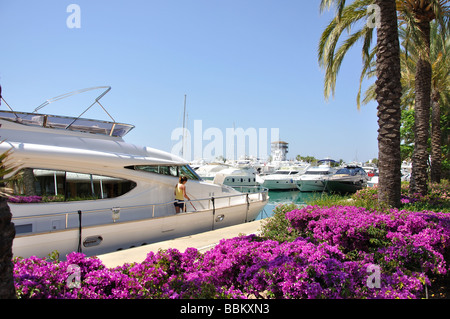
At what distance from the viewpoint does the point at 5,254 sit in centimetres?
207

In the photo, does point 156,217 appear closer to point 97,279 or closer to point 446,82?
point 97,279

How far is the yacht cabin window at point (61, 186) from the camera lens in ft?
23.4

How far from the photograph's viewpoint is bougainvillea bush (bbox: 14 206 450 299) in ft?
10.2

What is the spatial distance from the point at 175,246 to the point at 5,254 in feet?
16.9

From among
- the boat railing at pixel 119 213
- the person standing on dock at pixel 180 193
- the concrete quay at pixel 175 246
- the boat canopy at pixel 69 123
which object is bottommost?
the concrete quay at pixel 175 246

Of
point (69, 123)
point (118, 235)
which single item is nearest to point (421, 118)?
point (118, 235)

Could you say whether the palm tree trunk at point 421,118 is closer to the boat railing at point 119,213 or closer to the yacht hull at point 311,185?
the boat railing at point 119,213

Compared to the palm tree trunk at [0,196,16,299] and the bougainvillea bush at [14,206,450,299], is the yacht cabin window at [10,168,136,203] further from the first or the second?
the palm tree trunk at [0,196,16,299]

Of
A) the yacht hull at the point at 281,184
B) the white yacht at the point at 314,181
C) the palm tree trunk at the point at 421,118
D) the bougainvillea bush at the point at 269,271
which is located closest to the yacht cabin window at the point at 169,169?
the bougainvillea bush at the point at 269,271

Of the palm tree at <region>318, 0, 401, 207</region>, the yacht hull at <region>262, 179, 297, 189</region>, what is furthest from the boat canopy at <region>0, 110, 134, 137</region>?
the yacht hull at <region>262, 179, 297, 189</region>

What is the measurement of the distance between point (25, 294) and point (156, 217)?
5.81 meters

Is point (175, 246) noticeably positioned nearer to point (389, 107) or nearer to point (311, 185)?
point (389, 107)
